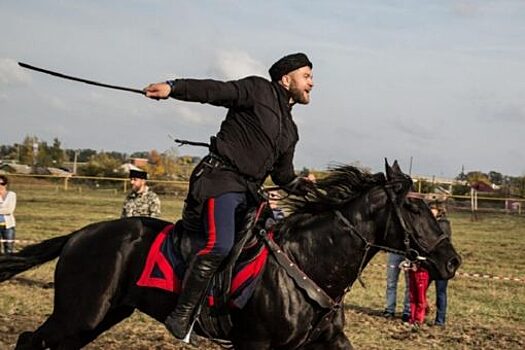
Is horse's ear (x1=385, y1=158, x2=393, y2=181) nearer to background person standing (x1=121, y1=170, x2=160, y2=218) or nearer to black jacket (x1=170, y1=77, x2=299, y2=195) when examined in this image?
black jacket (x1=170, y1=77, x2=299, y2=195)

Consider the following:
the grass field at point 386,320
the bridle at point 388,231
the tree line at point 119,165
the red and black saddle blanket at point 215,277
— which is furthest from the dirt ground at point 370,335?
the tree line at point 119,165

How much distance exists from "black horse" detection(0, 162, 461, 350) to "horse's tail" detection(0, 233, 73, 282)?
0.18m

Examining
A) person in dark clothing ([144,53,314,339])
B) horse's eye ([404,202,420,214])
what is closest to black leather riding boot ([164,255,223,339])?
person in dark clothing ([144,53,314,339])

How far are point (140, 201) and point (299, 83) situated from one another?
5.94 metres

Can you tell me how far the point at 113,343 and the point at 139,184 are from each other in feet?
10.2

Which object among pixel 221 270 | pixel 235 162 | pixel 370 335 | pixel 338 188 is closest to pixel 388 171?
pixel 338 188

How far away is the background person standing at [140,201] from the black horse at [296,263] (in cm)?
461

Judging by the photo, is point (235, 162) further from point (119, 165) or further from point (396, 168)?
point (119, 165)

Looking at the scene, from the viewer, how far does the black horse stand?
538 cm

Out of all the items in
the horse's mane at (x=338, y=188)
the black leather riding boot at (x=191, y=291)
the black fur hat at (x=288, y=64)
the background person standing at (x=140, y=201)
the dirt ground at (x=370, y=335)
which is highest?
the black fur hat at (x=288, y=64)

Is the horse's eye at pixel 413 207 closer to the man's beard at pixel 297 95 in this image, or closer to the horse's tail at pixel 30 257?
the man's beard at pixel 297 95

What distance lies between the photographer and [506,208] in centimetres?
4359

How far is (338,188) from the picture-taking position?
583cm

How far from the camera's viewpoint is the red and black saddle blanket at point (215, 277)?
5410 millimetres
